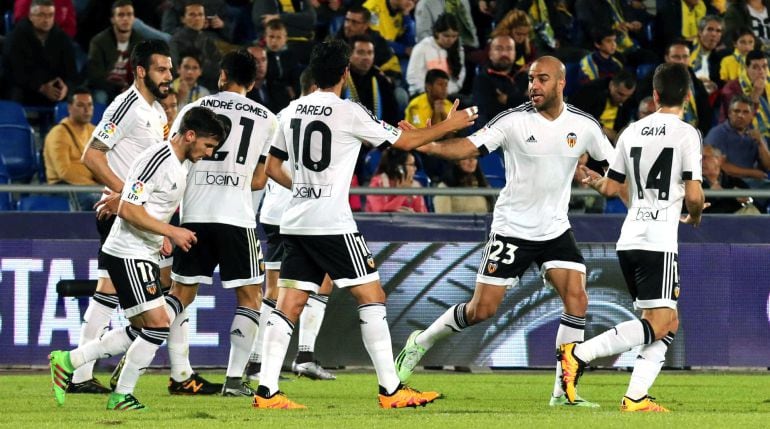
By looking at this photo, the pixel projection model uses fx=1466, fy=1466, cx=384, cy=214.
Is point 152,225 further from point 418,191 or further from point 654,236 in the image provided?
point 418,191

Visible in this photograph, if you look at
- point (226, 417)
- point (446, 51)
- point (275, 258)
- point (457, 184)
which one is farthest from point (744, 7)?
point (226, 417)

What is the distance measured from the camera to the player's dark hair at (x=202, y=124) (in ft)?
29.6

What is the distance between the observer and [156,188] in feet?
29.6

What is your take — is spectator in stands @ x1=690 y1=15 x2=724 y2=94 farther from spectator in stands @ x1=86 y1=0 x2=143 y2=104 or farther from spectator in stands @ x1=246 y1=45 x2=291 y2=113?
spectator in stands @ x1=86 y1=0 x2=143 y2=104

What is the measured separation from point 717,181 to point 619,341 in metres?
6.09

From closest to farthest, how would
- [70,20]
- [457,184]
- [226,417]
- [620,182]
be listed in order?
1. [226,417]
2. [620,182]
3. [457,184]
4. [70,20]

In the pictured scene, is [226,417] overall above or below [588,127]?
below

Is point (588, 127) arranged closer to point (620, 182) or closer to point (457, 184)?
point (620, 182)

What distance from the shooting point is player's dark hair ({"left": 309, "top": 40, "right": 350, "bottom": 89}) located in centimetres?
900

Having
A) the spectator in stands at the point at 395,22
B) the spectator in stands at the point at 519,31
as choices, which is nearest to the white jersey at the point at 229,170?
the spectator in stands at the point at 519,31

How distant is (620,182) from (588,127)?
51 centimetres

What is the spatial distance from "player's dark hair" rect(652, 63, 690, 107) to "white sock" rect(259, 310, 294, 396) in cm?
276

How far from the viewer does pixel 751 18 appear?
20000mm

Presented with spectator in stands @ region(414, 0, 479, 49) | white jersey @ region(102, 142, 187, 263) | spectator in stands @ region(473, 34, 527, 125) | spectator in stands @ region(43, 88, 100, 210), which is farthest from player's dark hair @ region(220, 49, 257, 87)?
spectator in stands @ region(414, 0, 479, 49)
